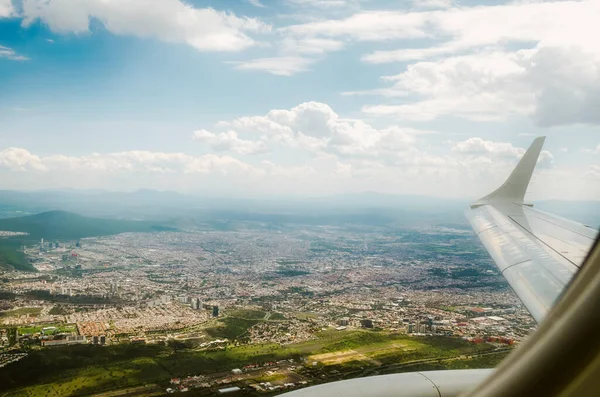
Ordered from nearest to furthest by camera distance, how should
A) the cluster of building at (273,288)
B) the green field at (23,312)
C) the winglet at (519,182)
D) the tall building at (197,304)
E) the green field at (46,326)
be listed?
the winglet at (519,182), the cluster of building at (273,288), the green field at (46,326), the green field at (23,312), the tall building at (197,304)

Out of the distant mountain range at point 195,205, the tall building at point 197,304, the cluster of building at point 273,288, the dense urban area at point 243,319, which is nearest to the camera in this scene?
the dense urban area at point 243,319

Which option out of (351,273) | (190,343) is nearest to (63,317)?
(190,343)

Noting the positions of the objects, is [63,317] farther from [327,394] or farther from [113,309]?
[327,394]

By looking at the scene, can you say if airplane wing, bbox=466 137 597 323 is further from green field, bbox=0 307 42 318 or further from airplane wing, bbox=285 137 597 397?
green field, bbox=0 307 42 318

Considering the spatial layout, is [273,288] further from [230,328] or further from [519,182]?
[519,182]

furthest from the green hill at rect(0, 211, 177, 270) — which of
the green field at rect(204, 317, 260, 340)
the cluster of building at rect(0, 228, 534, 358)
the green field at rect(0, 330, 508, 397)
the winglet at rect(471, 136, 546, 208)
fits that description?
the winglet at rect(471, 136, 546, 208)

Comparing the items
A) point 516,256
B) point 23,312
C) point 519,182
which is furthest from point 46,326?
point 516,256

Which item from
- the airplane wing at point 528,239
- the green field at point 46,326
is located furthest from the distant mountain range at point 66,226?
the airplane wing at point 528,239

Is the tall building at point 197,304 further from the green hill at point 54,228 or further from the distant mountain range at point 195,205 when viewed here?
the distant mountain range at point 195,205
